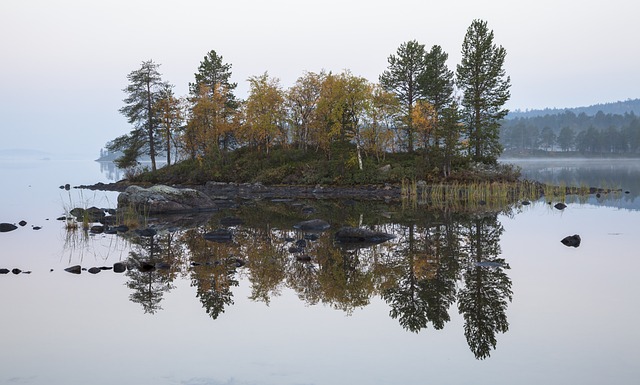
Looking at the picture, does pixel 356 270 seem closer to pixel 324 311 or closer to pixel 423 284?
pixel 423 284

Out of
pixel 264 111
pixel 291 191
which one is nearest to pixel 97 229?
pixel 291 191

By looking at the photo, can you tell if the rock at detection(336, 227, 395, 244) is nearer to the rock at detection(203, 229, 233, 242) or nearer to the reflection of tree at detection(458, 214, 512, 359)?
the reflection of tree at detection(458, 214, 512, 359)

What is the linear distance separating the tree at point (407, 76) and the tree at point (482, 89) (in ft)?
20.0

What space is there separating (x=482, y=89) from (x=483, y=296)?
167 ft

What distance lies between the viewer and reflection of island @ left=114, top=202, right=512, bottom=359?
12352mm

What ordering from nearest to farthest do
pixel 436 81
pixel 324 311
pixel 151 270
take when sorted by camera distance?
1. pixel 324 311
2. pixel 151 270
3. pixel 436 81

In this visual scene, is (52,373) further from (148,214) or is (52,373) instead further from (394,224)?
(148,214)

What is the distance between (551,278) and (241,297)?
29.3 ft

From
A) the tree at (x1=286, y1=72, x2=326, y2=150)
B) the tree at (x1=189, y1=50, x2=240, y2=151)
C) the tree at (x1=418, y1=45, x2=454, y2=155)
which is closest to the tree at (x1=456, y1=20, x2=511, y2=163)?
the tree at (x1=418, y1=45, x2=454, y2=155)

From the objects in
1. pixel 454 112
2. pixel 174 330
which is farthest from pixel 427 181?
pixel 174 330

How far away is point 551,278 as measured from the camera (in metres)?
15.3

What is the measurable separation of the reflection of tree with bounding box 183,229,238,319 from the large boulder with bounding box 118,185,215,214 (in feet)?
45.1

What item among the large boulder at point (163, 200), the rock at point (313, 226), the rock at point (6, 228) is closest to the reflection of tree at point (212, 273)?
the rock at point (313, 226)

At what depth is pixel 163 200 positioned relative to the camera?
36.8m
